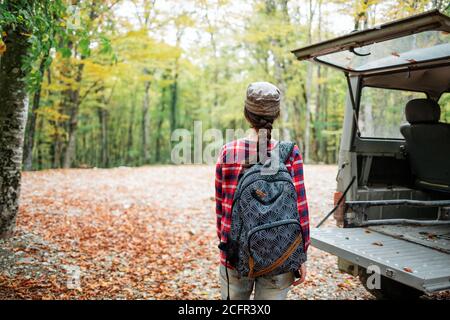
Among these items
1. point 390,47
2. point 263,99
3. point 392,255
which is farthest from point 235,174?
point 390,47

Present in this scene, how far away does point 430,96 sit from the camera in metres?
4.88

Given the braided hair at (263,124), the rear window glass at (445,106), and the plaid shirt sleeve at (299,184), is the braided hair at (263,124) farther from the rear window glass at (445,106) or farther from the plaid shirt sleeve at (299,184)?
the rear window glass at (445,106)

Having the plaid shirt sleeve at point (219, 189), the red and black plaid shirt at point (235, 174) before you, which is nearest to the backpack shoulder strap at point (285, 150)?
the red and black plaid shirt at point (235, 174)

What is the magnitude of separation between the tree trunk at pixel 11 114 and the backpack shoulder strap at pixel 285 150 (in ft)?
14.1

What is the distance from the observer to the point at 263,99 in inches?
75.8

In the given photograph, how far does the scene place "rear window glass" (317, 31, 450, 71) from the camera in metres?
3.26

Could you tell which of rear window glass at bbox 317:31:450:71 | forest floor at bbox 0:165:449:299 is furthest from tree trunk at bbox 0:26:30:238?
rear window glass at bbox 317:31:450:71

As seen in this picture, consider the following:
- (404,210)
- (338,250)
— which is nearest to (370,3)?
(404,210)

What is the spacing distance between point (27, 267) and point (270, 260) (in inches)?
147

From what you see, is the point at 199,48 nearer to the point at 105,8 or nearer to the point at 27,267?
the point at 105,8

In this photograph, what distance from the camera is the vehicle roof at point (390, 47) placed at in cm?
259

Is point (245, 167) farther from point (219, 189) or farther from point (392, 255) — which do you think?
point (392, 255)

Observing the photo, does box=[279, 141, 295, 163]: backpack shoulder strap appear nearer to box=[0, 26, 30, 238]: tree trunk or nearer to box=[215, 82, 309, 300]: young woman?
box=[215, 82, 309, 300]: young woman

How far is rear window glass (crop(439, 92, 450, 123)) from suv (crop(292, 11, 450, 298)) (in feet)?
0.04
